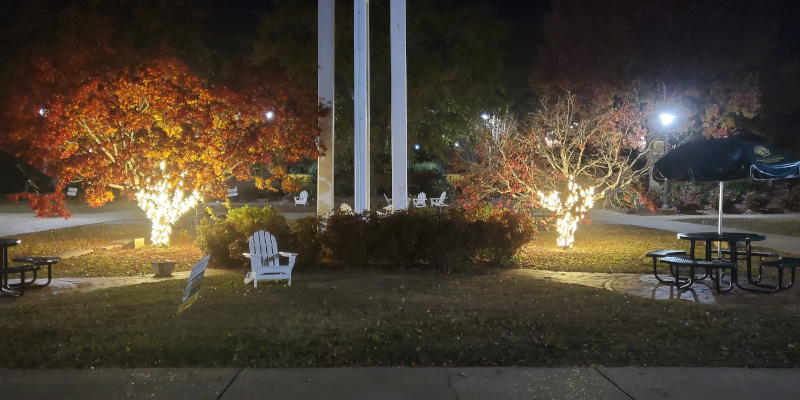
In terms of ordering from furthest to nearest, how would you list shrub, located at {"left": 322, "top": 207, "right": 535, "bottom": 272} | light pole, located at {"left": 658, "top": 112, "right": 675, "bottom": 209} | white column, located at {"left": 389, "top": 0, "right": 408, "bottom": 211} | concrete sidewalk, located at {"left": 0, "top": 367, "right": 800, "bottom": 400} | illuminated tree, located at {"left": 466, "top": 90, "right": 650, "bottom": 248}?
light pole, located at {"left": 658, "top": 112, "right": 675, "bottom": 209}, illuminated tree, located at {"left": 466, "top": 90, "right": 650, "bottom": 248}, white column, located at {"left": 389, "top": 0, "right": 408, "bottom": 211}, shrub, located at {"left": 322, "top": 207, "right": 535, "bottom": 272}, concrete sidewalk, located at {"left": 0, "top": 367, "right": 800, "bottom": 400}

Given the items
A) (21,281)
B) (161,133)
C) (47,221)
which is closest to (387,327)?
(21,281)

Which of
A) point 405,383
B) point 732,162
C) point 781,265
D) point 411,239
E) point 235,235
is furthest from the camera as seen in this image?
point 235,235

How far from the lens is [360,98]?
15.2 meters

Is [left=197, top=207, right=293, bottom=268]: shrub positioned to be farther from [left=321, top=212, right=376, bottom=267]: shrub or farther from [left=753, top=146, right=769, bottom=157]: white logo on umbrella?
[left=753, top=146, right=769, bottom=157]: white logo on umbrella

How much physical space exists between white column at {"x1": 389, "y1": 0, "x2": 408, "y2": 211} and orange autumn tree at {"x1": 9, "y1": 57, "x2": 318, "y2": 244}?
2.20 m

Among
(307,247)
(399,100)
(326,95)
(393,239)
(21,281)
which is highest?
(326,95)

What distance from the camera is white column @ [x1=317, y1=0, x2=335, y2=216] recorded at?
1543 centimetres

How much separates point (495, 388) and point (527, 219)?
7217 millimetres

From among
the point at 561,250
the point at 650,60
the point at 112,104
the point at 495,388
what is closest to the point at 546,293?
the point at 495,388

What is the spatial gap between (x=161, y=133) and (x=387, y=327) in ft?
29.0

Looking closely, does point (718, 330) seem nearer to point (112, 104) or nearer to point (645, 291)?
point (645, 291)

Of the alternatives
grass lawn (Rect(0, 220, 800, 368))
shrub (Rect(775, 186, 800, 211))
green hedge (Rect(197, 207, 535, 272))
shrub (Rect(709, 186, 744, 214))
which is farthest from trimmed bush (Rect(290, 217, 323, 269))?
shrub (Rect(775, 186, 800, 211))

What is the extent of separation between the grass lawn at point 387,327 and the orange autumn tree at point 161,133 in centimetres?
440

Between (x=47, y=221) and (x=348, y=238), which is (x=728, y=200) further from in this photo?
(x=47, y=221)
